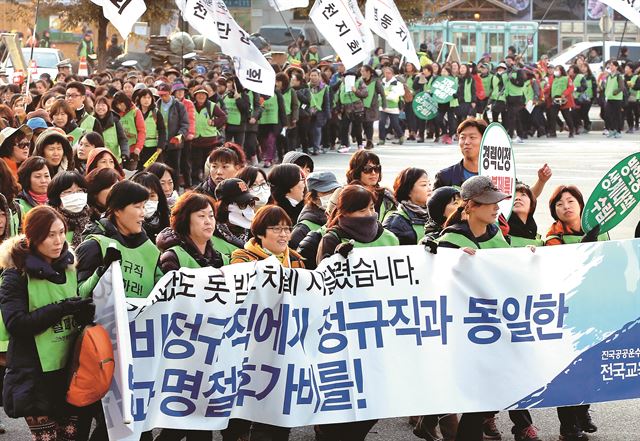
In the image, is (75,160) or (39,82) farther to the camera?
(39,82)

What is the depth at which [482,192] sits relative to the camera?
6934mm

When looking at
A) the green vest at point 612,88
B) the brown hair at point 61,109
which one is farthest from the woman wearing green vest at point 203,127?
the green vest at point 612,88

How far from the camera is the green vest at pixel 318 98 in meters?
24.6

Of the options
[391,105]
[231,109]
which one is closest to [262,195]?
[231,109]

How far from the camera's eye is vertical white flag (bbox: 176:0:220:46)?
16453mm

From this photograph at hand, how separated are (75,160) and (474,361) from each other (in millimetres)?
5401

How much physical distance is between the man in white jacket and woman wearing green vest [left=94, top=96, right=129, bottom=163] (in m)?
13.0

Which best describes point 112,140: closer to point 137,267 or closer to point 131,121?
point 131,121

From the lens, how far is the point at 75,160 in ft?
37.0

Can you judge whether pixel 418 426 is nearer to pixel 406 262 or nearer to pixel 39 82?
pixel 406 262

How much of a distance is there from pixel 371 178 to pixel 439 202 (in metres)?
1.08

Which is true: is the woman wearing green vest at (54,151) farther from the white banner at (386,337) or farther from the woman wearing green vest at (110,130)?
the woman wearing green vest at (110,130)

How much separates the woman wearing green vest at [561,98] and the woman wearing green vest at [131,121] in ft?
55.1

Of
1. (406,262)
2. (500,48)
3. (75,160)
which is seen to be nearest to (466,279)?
(406,262)
